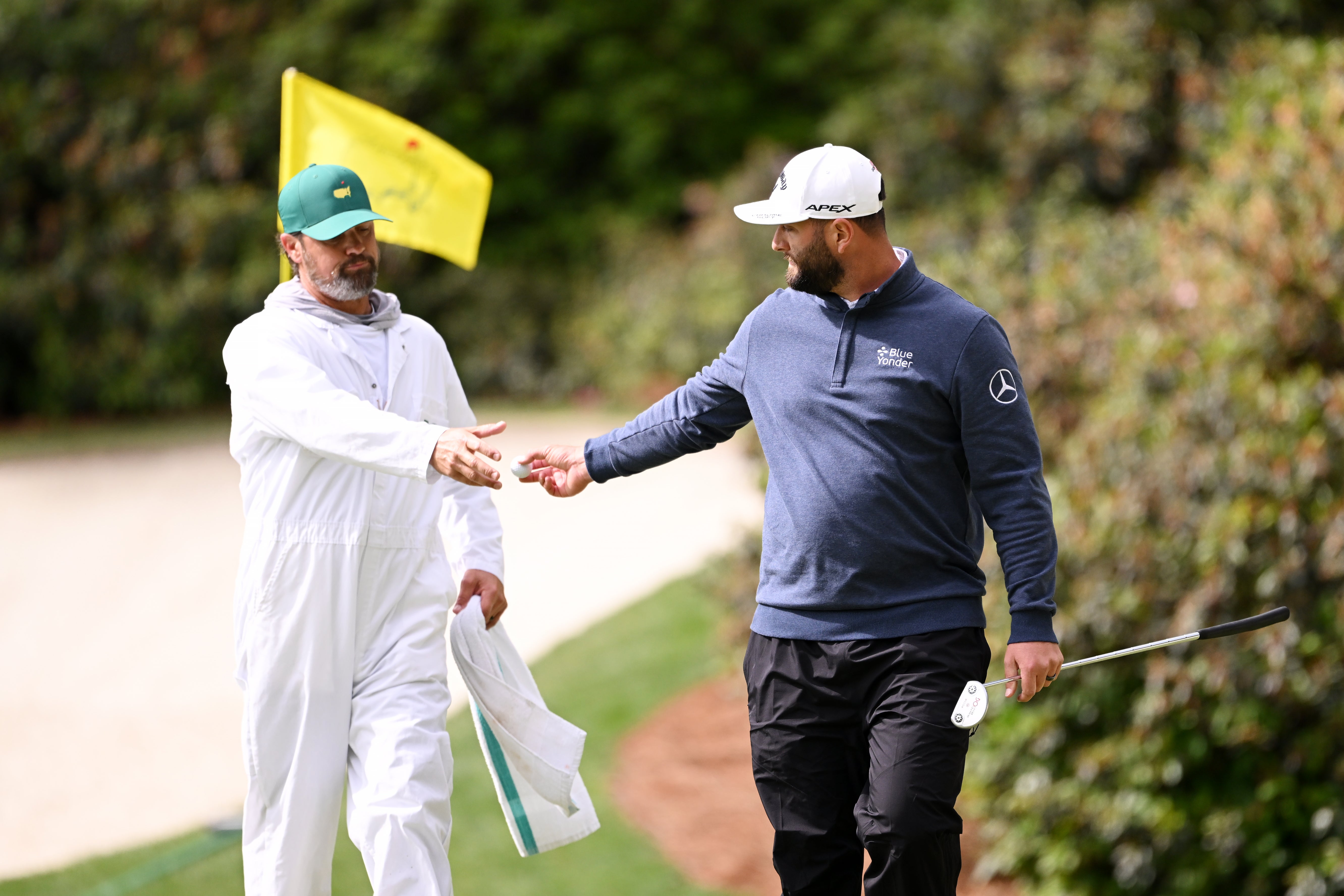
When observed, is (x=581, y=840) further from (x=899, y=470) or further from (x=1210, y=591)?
(x=899, y=470)

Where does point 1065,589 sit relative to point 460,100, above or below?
below

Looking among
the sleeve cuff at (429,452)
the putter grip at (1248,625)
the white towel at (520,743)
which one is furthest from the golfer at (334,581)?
the putter grip at (1248,625)

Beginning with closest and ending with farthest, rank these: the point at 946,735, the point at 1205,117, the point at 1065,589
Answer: the point at 946,735 → the point at 1065,589 → the point at 1205,117

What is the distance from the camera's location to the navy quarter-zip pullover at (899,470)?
11.6ft

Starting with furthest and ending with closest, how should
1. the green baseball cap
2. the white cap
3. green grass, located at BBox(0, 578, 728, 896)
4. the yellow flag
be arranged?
1. green grass, located at BBox(0, 578, 728, 896)
2. the yellow flag
3. the green baseball cap
4. the white cap

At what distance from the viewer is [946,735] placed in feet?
11.6

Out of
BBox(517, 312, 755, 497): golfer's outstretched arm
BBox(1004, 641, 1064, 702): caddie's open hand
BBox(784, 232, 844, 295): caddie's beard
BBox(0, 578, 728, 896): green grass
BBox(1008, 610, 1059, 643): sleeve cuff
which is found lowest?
BBox(0, 578, 728, 896): green grass

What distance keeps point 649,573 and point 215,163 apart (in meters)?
8.62

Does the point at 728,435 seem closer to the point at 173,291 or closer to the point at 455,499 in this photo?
the point at 455,499

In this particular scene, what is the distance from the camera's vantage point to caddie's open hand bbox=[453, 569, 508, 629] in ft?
14.0

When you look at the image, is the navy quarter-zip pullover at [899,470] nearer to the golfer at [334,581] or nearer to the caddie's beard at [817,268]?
the caddie's beard at [817,268]

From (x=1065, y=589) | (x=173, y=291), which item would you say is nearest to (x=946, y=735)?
(x=1065, y=589)

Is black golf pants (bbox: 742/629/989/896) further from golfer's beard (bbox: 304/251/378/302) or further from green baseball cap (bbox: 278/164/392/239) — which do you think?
green baseball cap (bbox: 278/164/392/239)

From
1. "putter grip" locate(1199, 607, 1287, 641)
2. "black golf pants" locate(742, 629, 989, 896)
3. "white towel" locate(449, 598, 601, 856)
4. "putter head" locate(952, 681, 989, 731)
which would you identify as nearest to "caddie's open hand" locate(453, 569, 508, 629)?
"white towel" locate(449, 598, 601, 856)
